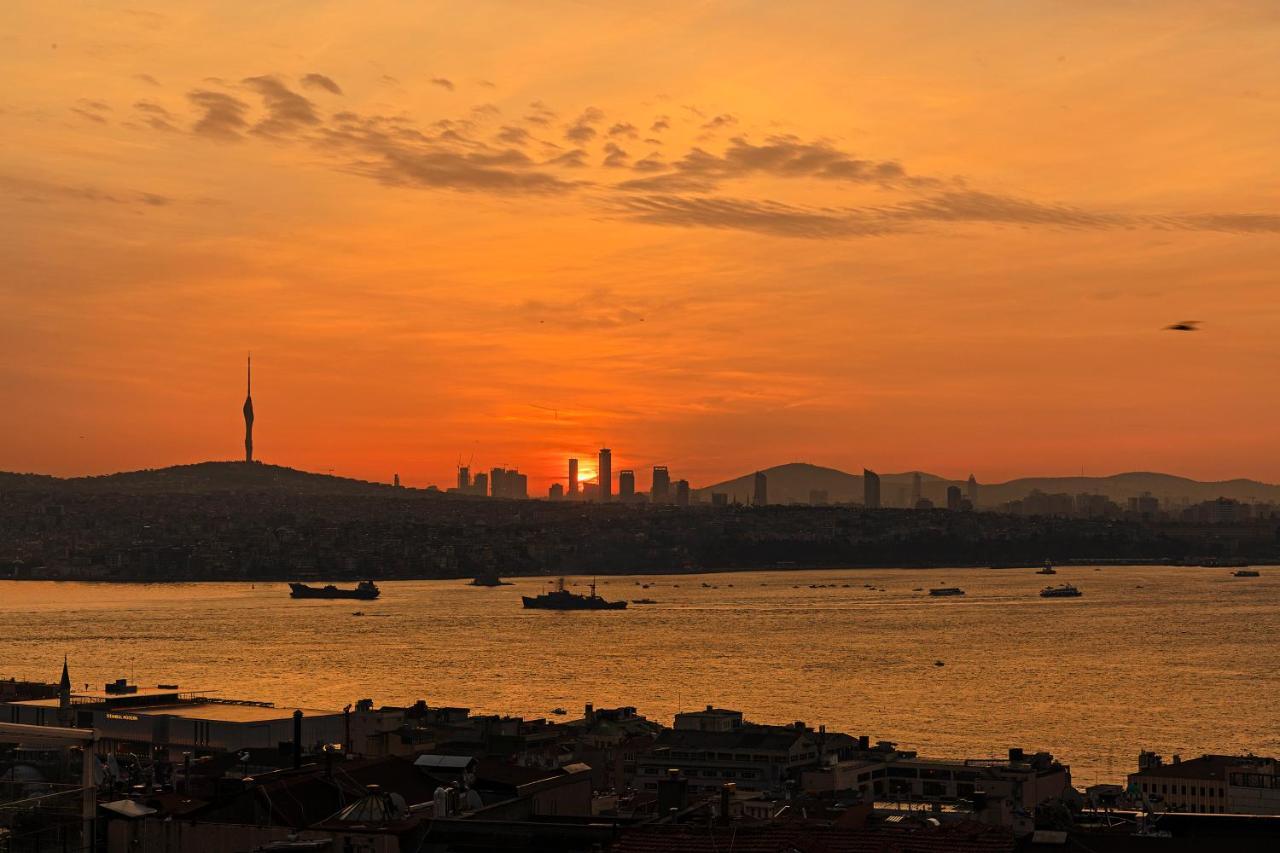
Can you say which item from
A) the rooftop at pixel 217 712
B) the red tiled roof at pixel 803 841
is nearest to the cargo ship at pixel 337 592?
the rooftop at pixel 217 712

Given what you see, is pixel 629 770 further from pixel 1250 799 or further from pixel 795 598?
pixel 795 598

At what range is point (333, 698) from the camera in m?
66.9

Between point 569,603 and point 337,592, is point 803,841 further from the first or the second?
point 337,592

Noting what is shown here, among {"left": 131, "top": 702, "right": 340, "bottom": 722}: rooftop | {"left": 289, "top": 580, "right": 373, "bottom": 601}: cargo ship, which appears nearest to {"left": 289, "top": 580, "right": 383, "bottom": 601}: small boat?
{"left": 289, "top": 580, "right": 373, "bottom": 601}: cargo ship

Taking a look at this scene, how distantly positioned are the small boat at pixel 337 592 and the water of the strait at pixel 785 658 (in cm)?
179

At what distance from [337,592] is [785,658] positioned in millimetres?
84231

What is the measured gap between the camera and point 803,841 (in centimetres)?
1016

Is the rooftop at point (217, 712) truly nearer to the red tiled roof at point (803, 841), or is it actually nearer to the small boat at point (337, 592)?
the red tiled roof at point (803, 841)

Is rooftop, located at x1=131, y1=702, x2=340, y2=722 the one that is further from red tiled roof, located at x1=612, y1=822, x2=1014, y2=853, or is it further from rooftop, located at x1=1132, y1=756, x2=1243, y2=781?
red tiled roof, located at x1=612, y1=822, x2=1014, y2=853

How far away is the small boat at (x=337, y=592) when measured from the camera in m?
160

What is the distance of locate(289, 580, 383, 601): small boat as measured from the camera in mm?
160000

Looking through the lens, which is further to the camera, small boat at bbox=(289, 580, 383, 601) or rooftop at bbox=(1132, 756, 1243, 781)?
small boat at bbox=(289, 580, 383, 601)

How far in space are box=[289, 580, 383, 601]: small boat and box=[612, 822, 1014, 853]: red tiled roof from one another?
151 meters

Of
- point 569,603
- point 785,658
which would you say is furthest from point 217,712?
point 569,603
